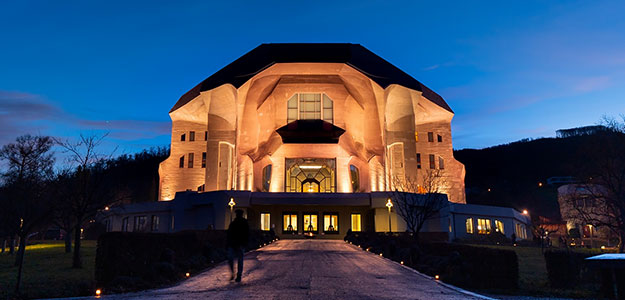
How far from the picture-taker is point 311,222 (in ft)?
154

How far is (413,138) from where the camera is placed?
5003 cm

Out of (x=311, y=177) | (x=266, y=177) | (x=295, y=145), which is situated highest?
(x=295, y=145)

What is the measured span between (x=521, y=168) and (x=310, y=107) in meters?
102

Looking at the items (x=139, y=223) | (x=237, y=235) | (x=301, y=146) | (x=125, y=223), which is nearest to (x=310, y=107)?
(x=301, y=146)

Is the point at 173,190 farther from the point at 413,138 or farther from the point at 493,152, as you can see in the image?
the point at 493,152

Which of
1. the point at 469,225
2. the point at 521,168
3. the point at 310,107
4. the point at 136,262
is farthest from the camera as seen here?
the point at 521,168

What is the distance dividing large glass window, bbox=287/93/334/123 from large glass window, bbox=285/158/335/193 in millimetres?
5597

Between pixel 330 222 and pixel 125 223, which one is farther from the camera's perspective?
pixel 125 223

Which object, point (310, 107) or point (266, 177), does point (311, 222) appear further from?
point (310, 107)

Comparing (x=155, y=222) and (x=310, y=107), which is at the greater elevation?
(x=310, y=107)

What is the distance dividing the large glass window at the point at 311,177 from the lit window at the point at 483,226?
1806cm

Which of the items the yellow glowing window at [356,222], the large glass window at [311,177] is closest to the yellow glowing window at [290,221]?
the large glass window at [311,177]

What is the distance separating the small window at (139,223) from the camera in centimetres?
4968

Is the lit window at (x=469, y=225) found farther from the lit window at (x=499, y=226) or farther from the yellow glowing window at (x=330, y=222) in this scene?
the yellow glowing window at (x=330, y=222)
